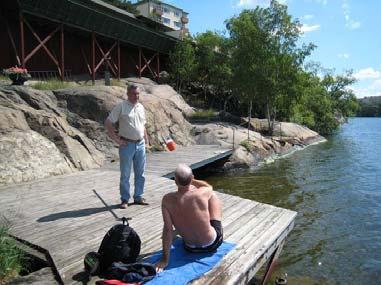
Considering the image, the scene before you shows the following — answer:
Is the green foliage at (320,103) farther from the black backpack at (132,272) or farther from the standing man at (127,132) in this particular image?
the black backpack at (132,272)

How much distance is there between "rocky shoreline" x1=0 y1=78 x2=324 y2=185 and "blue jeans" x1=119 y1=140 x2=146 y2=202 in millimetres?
3633

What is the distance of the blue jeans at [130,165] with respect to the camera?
7.70 meters

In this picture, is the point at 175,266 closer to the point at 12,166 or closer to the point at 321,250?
the point at 321,250

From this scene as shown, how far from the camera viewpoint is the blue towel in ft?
15.5

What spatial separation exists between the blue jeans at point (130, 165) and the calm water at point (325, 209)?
3.03 m

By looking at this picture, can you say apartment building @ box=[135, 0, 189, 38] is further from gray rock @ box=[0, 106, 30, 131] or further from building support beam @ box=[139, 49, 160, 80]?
gray rock @ box=[0, 106, 30, 131]

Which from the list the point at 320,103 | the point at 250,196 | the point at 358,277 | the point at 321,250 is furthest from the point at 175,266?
the point at 320,103

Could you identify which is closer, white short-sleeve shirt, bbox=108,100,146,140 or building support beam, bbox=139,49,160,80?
white short-sleeve shirt, bbox=108,100,146,140

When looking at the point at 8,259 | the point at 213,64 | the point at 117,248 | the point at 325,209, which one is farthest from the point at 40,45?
the point at 117,248

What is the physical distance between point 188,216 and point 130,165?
2.91m

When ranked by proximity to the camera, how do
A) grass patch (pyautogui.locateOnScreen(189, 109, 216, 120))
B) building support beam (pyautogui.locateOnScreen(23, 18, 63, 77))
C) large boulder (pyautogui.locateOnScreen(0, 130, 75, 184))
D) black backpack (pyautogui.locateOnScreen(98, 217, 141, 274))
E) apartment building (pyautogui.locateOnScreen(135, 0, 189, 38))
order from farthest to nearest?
apartment building (pyautogui.locateOnScreen(135, 0, 189, 38)) < grass patch (pyautogui.locateOnScreen(189, 109, 216, 120)) < building support beam (pyautogui.locateOnScreen(23, 18, 63, 77)) < large boulder (pyautogui.locateOnScreen(0, 130, 75, 184)) < black backpack (pyautogui.locateOnScreen(98, 217, 141, 274))

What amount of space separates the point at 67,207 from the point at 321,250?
5266 mm

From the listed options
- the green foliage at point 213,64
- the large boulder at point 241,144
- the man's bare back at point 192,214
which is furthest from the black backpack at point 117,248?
the green foliage at point 213,64

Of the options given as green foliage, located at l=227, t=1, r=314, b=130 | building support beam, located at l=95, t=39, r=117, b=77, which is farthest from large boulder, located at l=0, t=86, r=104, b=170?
green foliage, located at l=227, t=1, r=314, b=130
